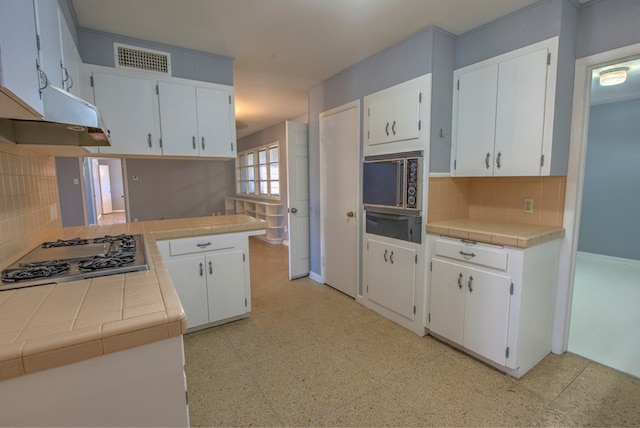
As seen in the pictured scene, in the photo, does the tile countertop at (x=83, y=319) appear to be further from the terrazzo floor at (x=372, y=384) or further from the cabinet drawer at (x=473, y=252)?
the cabinet drawer at (x=473, y=252)

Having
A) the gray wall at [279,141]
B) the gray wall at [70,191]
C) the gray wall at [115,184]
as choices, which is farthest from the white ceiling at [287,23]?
the gray wall at [115,184]

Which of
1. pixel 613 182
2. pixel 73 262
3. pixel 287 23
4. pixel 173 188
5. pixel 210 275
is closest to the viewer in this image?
pixel 73 262

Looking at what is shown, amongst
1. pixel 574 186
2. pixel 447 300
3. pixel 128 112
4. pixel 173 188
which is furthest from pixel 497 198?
pixel 173 188

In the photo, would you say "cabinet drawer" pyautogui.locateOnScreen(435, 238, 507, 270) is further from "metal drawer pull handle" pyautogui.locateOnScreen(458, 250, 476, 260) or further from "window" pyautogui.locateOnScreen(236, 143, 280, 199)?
"window" pyautogui.locateOnScreen(236, 143, 280, 199)

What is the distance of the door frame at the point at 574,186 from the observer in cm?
200

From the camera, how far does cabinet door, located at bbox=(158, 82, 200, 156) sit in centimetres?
262

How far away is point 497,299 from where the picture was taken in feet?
6.46

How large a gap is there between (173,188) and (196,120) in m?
4.32

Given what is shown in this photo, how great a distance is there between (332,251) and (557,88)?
96.4 inches

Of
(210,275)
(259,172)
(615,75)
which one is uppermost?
(615,75)

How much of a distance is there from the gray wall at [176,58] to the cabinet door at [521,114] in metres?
2.37

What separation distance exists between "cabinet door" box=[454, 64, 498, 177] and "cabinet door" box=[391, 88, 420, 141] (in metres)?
0.35

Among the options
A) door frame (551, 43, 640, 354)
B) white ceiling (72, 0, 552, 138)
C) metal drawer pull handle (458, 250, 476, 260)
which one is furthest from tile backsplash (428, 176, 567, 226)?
white ceiling (72, 0, 552, 138)

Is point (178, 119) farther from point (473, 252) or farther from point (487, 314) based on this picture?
point (487, 314)
